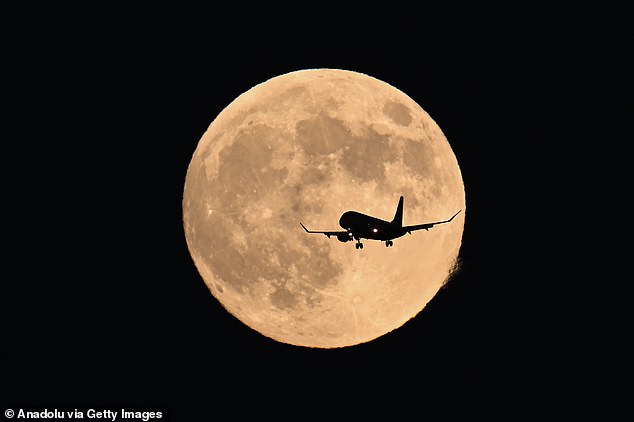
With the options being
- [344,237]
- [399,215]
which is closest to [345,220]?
[344,237]

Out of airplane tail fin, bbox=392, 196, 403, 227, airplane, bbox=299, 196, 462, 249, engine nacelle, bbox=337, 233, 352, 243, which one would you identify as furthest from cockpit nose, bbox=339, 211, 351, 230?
airplane tail fin, bbox=392, 196, 403, 227

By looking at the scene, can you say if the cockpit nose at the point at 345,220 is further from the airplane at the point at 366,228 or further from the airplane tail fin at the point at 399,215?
the airplane tail fin at the point at 399,215

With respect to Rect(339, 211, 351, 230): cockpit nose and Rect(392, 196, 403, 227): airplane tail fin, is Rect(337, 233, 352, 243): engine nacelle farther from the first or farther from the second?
Rect(392, 196, 403, 227): airplane tail fin

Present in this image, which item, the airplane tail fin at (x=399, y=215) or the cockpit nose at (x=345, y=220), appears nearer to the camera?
the cockpit nose at (x=345, y=220)

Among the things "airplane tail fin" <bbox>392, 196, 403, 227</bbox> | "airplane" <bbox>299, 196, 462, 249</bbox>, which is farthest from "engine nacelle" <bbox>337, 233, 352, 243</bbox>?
"airplane tail fin" <bbox>392, 196, 403, 227</bbox>

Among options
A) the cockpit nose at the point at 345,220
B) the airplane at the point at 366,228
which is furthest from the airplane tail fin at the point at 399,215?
the cockpit nose at the point at 345,220

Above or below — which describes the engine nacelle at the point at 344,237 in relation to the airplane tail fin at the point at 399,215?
below

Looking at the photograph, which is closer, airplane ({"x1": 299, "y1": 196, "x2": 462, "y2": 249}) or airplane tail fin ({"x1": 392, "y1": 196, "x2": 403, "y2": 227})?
airplane ({"x1": 299, "y1": 196, "x2": 462, "y2": 249})

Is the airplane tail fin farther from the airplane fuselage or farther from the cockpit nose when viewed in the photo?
the cockpit nose

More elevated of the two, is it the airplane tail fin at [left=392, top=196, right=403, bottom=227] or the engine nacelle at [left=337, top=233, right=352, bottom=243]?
the airplane tail fin at [left=392, top=196, right=403, bottom=227]
